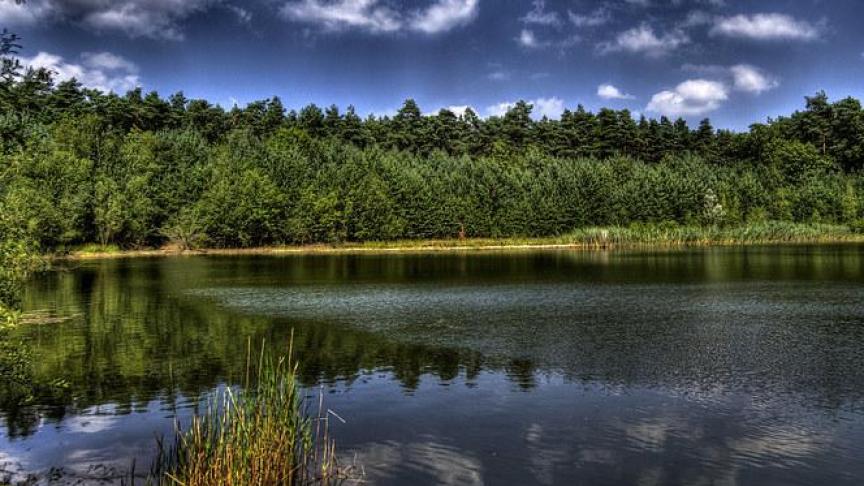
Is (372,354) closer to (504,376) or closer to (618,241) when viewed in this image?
(504,376)

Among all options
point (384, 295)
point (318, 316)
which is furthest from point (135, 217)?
point (318, 316)

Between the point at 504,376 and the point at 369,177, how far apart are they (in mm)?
88380

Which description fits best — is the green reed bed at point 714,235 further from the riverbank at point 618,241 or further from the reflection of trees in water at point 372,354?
the reflection of trees in water at point 372,354

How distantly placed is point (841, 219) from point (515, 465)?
391 ft

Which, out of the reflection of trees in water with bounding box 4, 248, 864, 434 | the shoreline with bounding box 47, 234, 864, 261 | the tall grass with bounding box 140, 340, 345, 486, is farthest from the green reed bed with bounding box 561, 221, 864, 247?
the tall grass with bounding box 140, 340, 345, 486

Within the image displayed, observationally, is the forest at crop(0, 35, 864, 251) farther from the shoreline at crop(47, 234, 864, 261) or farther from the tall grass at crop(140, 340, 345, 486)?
the tall grass at crop(140, 340, 345, 486)

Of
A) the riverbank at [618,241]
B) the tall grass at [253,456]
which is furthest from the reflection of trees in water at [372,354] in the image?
the riverbank at [618,241]

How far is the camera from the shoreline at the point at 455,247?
92.6 meters

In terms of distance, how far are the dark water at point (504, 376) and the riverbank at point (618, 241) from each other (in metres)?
53.1

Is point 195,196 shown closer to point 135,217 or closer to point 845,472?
point 135,217

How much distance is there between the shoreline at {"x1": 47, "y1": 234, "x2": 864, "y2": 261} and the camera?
92.6 meters

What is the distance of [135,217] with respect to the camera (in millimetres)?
92375

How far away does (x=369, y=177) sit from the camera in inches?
4193

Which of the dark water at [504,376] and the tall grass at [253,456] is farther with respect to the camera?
the dark water at [504,376]
